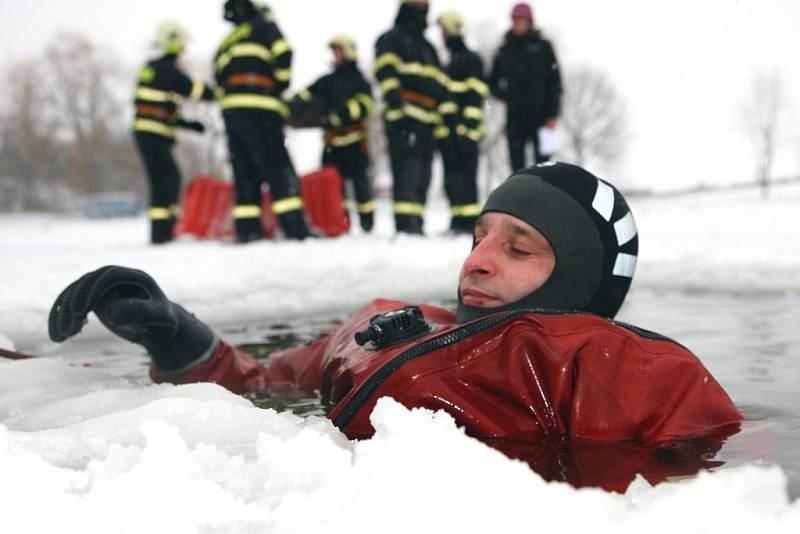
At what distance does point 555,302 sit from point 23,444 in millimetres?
1291

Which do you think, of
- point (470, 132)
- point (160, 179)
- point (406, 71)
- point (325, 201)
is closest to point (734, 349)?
point (406, 71)

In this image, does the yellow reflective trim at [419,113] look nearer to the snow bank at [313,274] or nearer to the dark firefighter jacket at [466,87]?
the dark firefighter jacket at [466,87]

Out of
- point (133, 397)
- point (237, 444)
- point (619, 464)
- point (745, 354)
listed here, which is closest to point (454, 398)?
point (619, 464)

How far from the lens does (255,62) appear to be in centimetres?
669

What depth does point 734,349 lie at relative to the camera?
307cm

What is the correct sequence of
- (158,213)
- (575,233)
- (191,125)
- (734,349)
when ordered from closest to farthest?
(575,233)
(734,349)
(158,213)
(191,125)

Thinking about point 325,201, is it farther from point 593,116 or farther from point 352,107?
point 593,116

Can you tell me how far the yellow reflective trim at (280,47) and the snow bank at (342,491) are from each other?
5.68 metres

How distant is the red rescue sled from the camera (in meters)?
7.61

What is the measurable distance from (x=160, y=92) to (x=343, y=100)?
180 cm

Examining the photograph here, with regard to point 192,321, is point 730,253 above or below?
below

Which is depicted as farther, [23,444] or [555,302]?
[555,302]

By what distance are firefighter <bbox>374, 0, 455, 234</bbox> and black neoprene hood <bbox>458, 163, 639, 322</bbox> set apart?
4972 millimetres

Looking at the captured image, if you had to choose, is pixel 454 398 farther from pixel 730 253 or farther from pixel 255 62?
pixel 255 62
